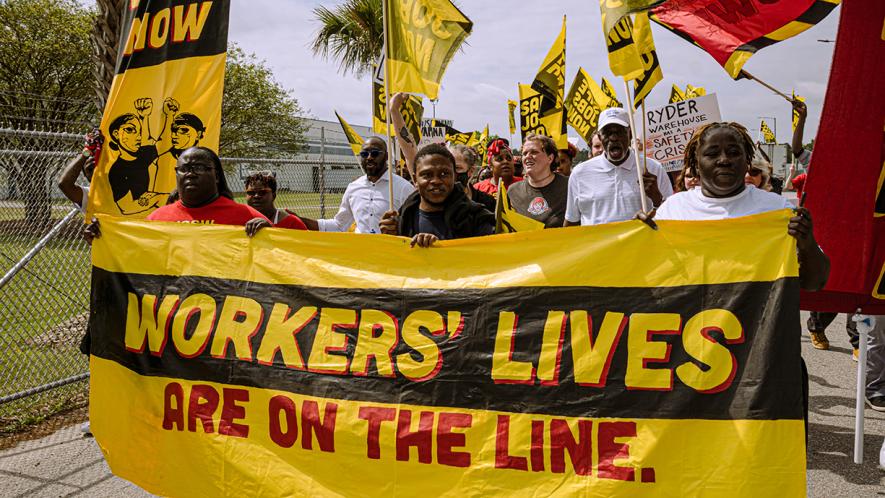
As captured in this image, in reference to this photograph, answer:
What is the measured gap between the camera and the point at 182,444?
3367 mm

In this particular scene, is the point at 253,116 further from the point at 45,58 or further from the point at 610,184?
the point at 610,184

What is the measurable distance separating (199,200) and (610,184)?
2.87m

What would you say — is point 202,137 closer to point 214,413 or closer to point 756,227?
point 214,413

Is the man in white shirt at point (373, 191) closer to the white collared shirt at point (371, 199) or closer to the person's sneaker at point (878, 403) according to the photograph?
the white collared shirt at point (371, 199)

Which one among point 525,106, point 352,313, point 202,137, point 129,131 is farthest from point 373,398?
point 525,106

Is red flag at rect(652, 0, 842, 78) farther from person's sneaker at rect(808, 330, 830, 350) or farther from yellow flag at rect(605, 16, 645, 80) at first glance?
person's sneaker at rect(808, 330, 830, 350)

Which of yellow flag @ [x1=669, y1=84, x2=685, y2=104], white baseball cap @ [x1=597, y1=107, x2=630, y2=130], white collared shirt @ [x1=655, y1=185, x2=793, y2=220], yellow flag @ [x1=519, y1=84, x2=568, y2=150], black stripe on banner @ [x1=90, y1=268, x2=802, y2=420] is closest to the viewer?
black stripe on banner @ [x1=90, y1=268, x2=802, y2=420]

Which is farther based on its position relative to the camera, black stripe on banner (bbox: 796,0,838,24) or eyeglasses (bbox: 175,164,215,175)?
eyeglasses (bbox: 175,164,215,175)

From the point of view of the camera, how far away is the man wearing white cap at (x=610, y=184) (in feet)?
16.2

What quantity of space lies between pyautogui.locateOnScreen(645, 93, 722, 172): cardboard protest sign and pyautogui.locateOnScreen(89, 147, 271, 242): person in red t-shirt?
559 centimetres

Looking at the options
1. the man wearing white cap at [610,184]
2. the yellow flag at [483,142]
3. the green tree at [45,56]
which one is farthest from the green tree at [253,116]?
the man wearing white cap at [610,184]

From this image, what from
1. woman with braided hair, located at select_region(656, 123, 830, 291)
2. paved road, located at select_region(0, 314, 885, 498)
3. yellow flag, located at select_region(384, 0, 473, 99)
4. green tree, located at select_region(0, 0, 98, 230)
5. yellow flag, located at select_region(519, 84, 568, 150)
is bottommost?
paved road, located at select_region(0, 314, 885, 498)

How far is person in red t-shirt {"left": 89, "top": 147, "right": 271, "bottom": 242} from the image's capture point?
3842mm

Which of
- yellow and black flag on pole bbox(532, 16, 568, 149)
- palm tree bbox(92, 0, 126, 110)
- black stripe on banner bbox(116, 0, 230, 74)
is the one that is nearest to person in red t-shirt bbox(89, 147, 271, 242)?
black stripe on banner bbox(116, 0, 230, 74)
